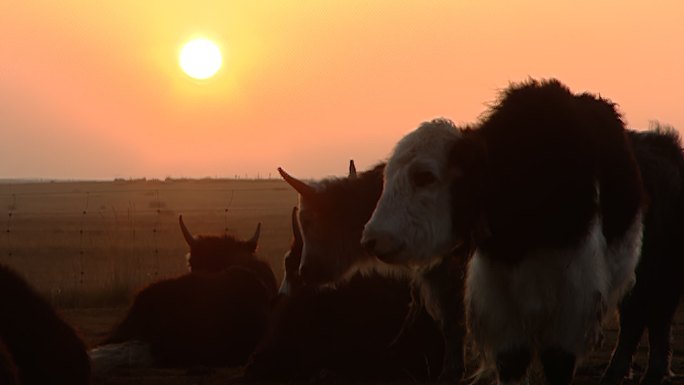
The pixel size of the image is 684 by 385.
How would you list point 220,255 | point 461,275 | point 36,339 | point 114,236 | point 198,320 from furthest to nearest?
point 114,236
point 220,255
point 198,320
point 461,275
point 36,339

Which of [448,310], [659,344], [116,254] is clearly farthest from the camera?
A: [116,254]

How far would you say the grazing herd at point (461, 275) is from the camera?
5879 millimetres

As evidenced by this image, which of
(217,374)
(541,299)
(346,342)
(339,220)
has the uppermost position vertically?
(339,220)

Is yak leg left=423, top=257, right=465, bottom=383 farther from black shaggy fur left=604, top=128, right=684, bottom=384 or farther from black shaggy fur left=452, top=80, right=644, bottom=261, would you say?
black shaggy fur left=452, top=80, right=644, bottom=261

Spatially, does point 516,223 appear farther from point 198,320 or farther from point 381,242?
point 198,320

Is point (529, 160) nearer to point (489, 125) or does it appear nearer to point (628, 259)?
point (489, 125)

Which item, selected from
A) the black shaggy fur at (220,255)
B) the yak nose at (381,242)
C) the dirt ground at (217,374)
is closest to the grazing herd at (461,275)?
the yak nose at (381,242)

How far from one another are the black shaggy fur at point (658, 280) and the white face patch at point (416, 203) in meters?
3.83

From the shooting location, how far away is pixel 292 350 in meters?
9.55

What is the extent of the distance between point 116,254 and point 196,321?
61.4 ft

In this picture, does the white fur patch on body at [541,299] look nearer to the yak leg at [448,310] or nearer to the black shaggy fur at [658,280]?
the yak leg at [448,310]

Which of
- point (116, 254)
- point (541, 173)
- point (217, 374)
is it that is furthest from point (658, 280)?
point (116, 254)

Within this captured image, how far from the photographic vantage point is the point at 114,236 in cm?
4041

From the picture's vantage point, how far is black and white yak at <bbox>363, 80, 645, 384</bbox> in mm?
5746
